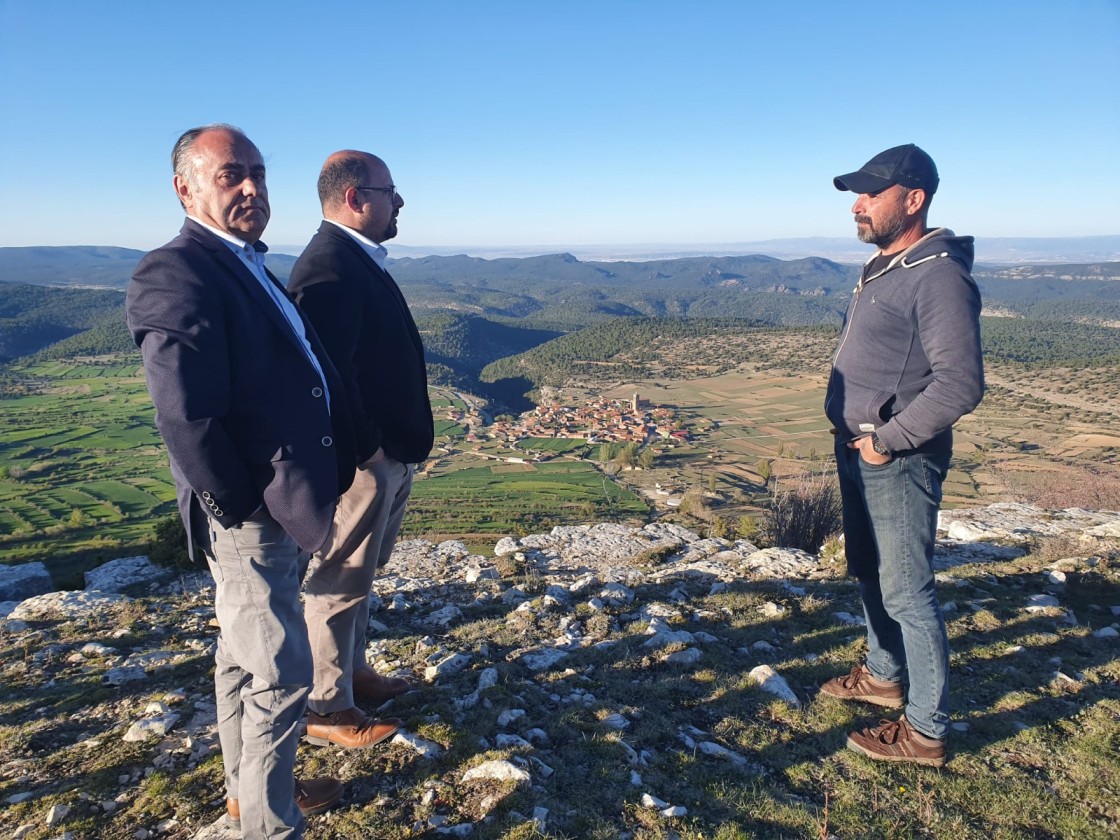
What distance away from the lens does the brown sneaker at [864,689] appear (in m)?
3.49

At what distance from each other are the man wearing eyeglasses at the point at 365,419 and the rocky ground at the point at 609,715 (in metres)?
0.28

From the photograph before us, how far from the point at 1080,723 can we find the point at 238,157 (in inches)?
192

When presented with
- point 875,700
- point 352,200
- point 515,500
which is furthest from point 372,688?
point 515,500

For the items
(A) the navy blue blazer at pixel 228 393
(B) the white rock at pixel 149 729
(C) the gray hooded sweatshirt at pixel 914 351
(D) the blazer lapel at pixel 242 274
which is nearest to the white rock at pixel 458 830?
(A) the navy blue blazer at pixel 228 393

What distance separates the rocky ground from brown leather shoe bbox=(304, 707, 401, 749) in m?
0.07

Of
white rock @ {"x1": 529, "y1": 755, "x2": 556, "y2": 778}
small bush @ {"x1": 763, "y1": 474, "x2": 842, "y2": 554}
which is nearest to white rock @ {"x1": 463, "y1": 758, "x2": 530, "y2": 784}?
white rock @ {"x1": 529, "y1": 755, "x2": 556, "y2": 778}

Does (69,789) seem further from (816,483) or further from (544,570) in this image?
(816,483)

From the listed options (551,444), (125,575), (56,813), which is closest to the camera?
(56,813)

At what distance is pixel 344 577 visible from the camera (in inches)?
116

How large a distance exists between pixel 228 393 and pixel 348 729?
70.1 inches

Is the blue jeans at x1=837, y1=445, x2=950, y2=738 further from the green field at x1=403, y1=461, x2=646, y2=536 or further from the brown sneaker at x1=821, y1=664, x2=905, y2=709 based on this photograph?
the green field at x1=403, y1=461, x2=646, y2=536

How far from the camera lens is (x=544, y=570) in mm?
6754

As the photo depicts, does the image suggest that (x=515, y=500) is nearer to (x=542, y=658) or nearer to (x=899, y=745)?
(x=542, y=658)

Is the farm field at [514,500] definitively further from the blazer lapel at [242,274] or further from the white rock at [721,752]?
the blazer lapel at [242,274]
